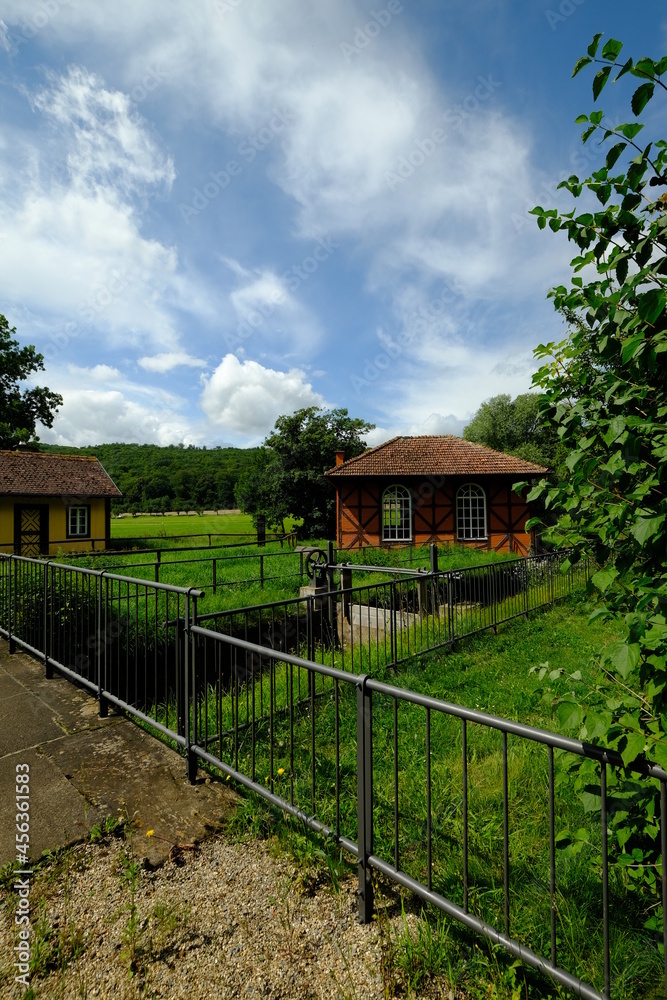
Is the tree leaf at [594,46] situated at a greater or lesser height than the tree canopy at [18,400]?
lesser

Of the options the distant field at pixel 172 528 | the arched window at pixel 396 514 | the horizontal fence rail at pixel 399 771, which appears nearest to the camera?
the horizontal fence rail at pixel 399 771

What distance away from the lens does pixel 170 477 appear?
74.6 m

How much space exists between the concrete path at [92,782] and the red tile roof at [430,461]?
1673 cm

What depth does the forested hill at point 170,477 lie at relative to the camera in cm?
7125

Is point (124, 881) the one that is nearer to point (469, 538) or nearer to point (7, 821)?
point (7, 821)

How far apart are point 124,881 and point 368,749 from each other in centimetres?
136

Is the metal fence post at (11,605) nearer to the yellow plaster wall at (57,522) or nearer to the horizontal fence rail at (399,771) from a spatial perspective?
the horizontal fence rail at (399,771)

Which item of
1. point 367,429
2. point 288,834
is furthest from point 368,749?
point 367,429

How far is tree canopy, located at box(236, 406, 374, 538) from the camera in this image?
3148cm

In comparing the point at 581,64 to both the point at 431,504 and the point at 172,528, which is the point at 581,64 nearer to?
the point at 431,504

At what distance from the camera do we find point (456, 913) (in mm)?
1762

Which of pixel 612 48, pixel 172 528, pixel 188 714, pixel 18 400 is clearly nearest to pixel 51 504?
pixel 18 400

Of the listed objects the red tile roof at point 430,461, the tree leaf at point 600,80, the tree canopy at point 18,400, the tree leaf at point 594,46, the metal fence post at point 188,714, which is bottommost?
the metal fence post at point 188,714

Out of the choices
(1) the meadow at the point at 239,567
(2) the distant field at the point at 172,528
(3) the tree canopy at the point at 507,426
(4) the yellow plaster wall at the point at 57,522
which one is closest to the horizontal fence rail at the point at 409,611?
(1) the meadow at the point at 239,567
